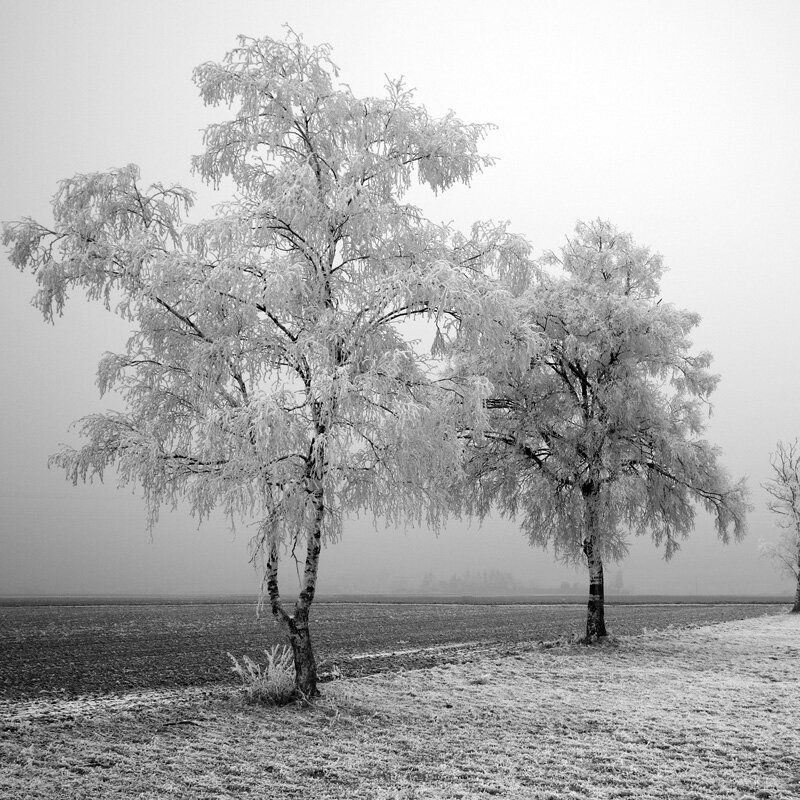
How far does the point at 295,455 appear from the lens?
10.6m

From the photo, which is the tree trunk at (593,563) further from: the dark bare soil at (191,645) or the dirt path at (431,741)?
the dirt path at (431,741)

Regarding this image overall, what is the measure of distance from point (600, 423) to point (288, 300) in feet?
41.7

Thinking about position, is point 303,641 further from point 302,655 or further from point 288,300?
point 288,300

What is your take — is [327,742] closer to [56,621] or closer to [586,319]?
[586,319]

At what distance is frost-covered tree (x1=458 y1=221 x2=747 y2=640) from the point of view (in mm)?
20125

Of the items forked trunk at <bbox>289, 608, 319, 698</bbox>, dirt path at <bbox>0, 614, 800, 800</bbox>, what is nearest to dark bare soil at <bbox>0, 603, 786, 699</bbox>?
dirt path at <bbox>0, 614, 800, 800</bbox>

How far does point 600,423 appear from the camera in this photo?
20.4m

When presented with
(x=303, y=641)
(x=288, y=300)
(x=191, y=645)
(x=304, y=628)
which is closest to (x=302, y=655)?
(x=303, y=641)

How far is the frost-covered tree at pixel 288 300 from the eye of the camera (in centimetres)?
1049

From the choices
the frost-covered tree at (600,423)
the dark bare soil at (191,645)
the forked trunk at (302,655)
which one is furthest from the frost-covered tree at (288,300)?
the frost-covered tree at (600,423)

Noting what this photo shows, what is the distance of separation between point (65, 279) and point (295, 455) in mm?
5041

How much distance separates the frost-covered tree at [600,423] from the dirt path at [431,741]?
6617 mm

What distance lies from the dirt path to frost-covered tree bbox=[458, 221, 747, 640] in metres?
6.62

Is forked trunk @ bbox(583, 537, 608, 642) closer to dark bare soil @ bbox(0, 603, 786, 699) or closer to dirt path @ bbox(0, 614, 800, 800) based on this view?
dark bare soil @ bbox(0, 603, 786, 699)
